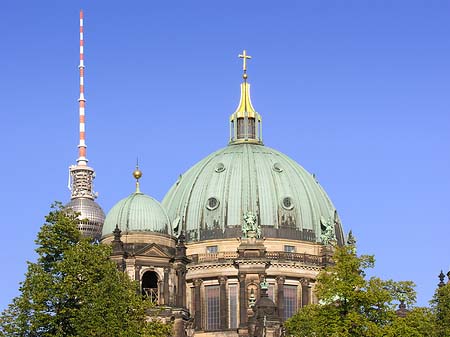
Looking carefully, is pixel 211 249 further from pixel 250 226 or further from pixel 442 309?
pixel 442 309

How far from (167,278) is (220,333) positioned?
1300 cm

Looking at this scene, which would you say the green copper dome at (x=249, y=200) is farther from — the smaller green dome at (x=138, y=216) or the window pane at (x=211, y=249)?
the smaller green dome at (x=138, y=216)

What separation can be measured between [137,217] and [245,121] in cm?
3034

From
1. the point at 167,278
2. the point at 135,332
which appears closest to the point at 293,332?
the point at 167,278

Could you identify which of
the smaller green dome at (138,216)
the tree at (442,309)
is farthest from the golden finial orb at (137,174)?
the tree at (442,309)

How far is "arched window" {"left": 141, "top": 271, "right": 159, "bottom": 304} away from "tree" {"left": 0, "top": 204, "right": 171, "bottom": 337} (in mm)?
39948

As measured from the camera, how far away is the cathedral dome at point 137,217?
521 ft

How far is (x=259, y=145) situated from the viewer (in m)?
183

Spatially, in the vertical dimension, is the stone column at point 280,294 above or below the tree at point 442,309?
above

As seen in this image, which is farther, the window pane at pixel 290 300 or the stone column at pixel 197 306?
the window pane at pixel 290 300

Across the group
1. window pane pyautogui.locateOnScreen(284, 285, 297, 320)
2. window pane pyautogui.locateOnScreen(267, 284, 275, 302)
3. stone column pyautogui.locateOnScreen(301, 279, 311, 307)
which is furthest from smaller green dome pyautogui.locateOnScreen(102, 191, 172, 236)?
stone column pyautogui.locateOnScreen(301, 279, 311, 307)

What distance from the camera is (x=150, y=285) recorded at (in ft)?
→ 524

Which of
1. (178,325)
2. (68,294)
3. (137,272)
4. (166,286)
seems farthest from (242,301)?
(68,294)

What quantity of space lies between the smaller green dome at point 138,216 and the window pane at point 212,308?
10922 mm
